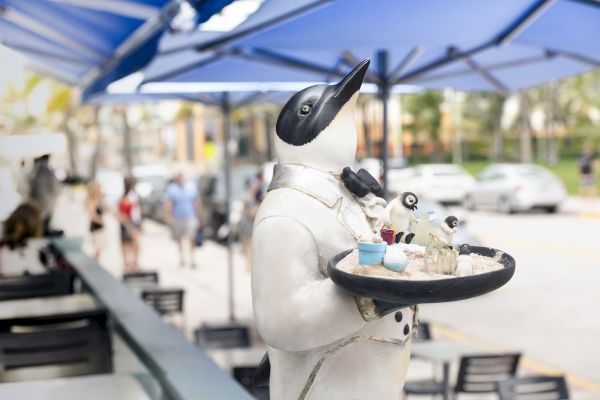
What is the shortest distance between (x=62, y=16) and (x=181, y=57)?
1.15 m

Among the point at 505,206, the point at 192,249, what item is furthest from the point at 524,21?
the point at 505,206

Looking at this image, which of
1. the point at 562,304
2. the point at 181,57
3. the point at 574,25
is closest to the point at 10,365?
the point at 181,57

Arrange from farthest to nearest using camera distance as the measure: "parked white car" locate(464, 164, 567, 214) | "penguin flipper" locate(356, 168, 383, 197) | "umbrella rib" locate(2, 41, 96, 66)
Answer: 1. "parked white car" locate(464, 164, 567, 214)
2. "umbrella rib" locate(2, 41, 96, 66)
3. "penguin flipper" locate(356, 168, 383, 197)

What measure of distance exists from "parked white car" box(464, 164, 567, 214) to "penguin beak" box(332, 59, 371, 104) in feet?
66.8

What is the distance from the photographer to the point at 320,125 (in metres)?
2.12

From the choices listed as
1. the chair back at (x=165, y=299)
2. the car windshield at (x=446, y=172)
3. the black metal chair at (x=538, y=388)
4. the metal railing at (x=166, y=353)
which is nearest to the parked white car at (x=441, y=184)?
the car windshield at (x=446, y=172)

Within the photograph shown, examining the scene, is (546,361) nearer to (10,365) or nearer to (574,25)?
(574,25)

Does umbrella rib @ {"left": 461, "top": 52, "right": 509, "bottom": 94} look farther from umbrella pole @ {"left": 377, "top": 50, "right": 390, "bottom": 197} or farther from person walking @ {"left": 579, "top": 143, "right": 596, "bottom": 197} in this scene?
person walking @ {"left": 579, "top": 143, "right": 596, "bottom": 197}

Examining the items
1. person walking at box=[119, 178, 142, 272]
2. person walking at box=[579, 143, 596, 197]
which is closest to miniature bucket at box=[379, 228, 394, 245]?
person walking at box=[119, 178, 142, 272]

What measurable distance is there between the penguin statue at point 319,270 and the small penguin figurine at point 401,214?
→ 0.08 meters

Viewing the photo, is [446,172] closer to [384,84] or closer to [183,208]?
[183,208]

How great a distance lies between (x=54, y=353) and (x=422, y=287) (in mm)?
2674

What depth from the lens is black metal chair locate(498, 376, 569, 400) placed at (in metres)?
4.44

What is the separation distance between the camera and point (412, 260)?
6.35 ft
